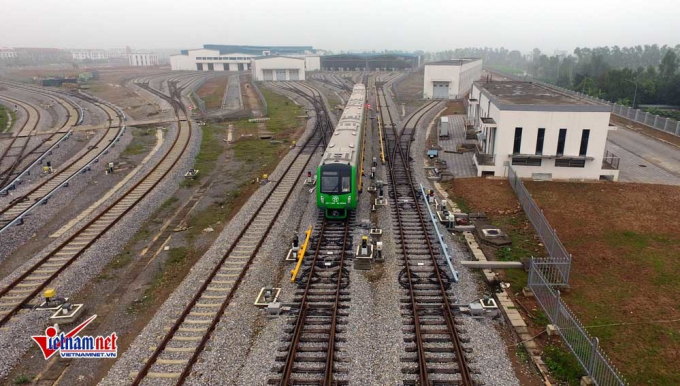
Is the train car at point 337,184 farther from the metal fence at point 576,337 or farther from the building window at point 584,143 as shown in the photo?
the building window at point 584,143

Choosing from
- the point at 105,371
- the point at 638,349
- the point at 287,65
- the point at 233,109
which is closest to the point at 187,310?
the point at 105,371

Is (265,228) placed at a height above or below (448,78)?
below

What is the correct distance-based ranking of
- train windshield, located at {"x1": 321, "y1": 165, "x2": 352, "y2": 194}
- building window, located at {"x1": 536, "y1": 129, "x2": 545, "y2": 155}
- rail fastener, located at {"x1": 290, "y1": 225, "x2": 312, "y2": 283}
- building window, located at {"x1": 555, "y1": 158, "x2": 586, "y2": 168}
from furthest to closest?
building window, located at {"x1": 555, "y1": 158, "x2": 586, "y2": 168}, building window, located at {"x1": 536, "y1": 129, "x2": 545, "y2": 155}, train windshield, located at {"x1": 321, "y1": 165, "x2": 352, "y2": 194}, rail fastener, located at {"x1": 290, "y1": 225, "x2": 312, "y2": 283}

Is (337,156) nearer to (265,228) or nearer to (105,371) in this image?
(265,228)

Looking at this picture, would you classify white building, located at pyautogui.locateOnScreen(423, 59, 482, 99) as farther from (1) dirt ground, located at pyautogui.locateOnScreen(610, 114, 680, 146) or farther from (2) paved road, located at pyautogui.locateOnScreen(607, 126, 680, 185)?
(2) paved road, located at pyautogui.locateOnScreen(607, 126, 680, 185)

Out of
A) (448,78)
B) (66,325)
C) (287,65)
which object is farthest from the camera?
(287,65)

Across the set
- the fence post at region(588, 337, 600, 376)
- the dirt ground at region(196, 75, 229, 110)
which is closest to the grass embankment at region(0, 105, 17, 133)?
the dirt ground at region(196, 75, 229, 110)

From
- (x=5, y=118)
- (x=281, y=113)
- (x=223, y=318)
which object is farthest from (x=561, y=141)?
(x=5, y=118)
